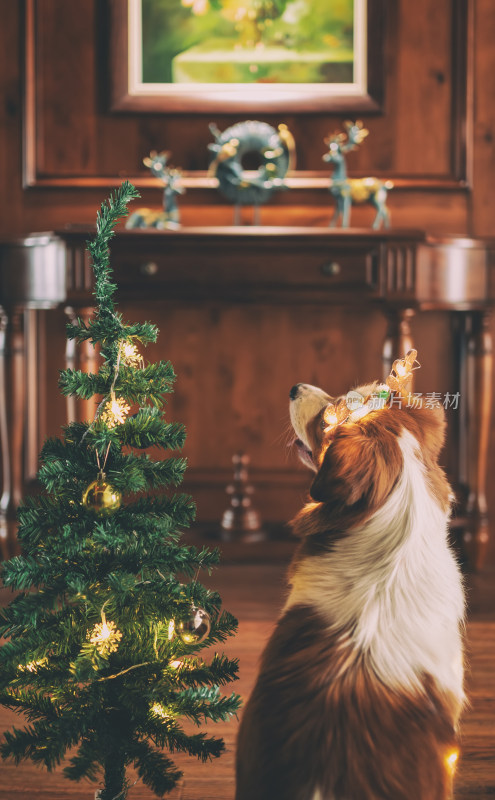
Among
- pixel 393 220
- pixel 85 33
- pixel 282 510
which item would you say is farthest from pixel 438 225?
pixel 85 33

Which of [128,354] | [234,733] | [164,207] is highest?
[164,207]

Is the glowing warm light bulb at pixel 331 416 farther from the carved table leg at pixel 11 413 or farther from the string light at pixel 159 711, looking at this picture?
the carved table leg at pixel 11 413

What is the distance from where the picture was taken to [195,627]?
1.25 metres

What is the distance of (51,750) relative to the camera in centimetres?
111

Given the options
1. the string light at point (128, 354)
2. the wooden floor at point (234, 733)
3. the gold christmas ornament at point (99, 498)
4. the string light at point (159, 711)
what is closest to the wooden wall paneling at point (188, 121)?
the wooden floor at point (234, 733)

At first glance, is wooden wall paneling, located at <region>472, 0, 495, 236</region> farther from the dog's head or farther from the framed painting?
the dog's head

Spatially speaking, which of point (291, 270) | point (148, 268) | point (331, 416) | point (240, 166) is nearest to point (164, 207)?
point (240, 166)

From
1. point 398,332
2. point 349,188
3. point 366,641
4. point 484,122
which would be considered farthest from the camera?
point 484,122

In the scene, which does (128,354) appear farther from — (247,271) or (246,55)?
(246,55)

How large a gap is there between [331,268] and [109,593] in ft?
4.83

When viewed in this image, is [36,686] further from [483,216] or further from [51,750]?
[483,216]


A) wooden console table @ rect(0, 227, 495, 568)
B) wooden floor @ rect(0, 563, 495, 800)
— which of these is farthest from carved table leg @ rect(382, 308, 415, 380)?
wooden floor @ rect(0, 563, 495, 800)

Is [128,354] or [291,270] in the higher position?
[291,270]

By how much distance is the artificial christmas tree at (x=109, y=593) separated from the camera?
3.79 ft
